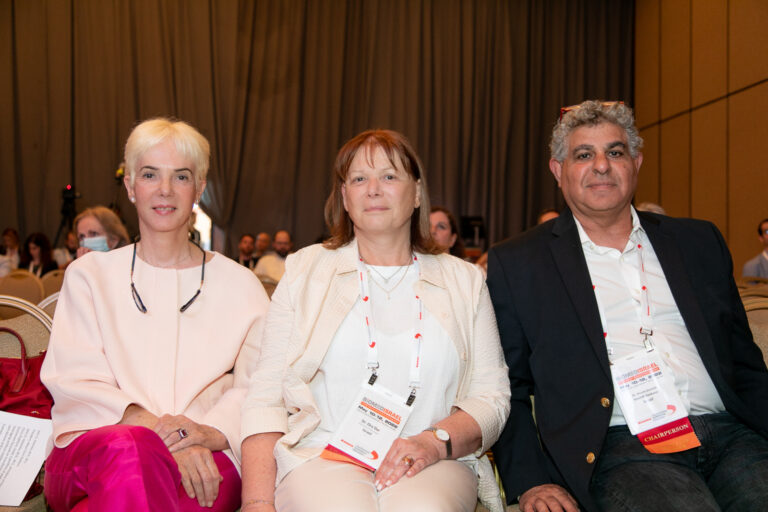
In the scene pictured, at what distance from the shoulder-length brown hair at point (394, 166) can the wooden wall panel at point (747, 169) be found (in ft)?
24.4

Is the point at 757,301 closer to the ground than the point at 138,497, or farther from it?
farther from it

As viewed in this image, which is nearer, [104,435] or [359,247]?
[104,435]

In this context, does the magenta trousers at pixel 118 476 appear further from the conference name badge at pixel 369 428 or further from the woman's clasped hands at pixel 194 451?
the conference name badge at pixel 369 428

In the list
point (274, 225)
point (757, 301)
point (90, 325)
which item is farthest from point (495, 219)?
point (90, 325)

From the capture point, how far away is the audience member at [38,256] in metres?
7.82

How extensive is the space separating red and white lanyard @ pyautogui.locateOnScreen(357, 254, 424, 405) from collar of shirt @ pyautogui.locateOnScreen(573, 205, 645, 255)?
2.15 ft

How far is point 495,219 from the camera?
1074 centimetres

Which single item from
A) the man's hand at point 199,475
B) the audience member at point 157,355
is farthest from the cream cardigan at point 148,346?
the man's hand at point 199,475

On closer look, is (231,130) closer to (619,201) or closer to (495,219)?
(495,219)

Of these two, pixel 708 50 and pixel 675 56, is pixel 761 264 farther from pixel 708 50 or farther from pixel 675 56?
pixel 675 56

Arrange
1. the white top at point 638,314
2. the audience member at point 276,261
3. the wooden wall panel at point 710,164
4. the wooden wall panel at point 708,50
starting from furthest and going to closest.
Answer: the wooden wall panel at point 710,164 < the wooden wall panel at point 708,50 < the audience member at point 276,261 < the white top at point 638,314

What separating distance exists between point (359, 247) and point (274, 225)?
327 inches

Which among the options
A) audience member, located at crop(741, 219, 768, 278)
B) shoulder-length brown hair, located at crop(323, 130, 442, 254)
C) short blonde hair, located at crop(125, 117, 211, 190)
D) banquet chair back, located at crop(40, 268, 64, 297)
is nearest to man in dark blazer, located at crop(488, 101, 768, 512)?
shoulder-length brown hair, located at crop(323, 130, 442, 254)

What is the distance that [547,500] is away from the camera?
1.72 meters
